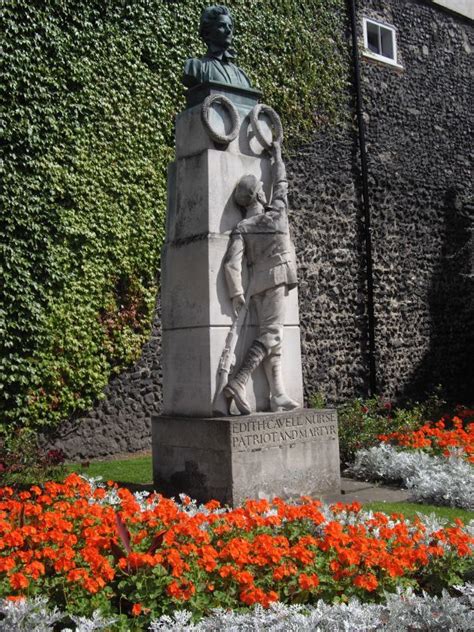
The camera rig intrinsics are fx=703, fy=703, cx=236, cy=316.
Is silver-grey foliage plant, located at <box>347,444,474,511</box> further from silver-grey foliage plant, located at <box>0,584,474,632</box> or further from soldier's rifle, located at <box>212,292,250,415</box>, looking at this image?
silver-grey foliage plant, located at <box>0,584,474,632</box>

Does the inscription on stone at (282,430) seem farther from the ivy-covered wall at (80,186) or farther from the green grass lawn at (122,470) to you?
the ivy-covered wall at (80,186)

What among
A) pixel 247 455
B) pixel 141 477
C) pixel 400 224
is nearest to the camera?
pixel 247 455

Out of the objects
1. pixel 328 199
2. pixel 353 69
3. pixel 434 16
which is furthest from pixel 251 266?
pixel 434 16

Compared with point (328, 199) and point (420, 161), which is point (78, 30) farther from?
point (420, 161)

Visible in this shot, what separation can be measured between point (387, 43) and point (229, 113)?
1041 cm

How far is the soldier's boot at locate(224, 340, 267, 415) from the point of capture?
18.5 feet

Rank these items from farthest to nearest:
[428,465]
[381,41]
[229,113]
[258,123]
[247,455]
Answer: [381,41], [428,465], [258,123], [229,113], [247,455]

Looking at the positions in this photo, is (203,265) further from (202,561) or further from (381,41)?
(381,41)

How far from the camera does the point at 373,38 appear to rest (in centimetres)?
1492

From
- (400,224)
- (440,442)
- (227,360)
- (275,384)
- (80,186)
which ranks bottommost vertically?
(440,442)

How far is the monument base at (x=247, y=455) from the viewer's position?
5367 mm

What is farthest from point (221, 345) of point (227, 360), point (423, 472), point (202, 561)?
point (202, 561)

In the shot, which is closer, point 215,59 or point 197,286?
point 197,286

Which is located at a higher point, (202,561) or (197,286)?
(197,286)
